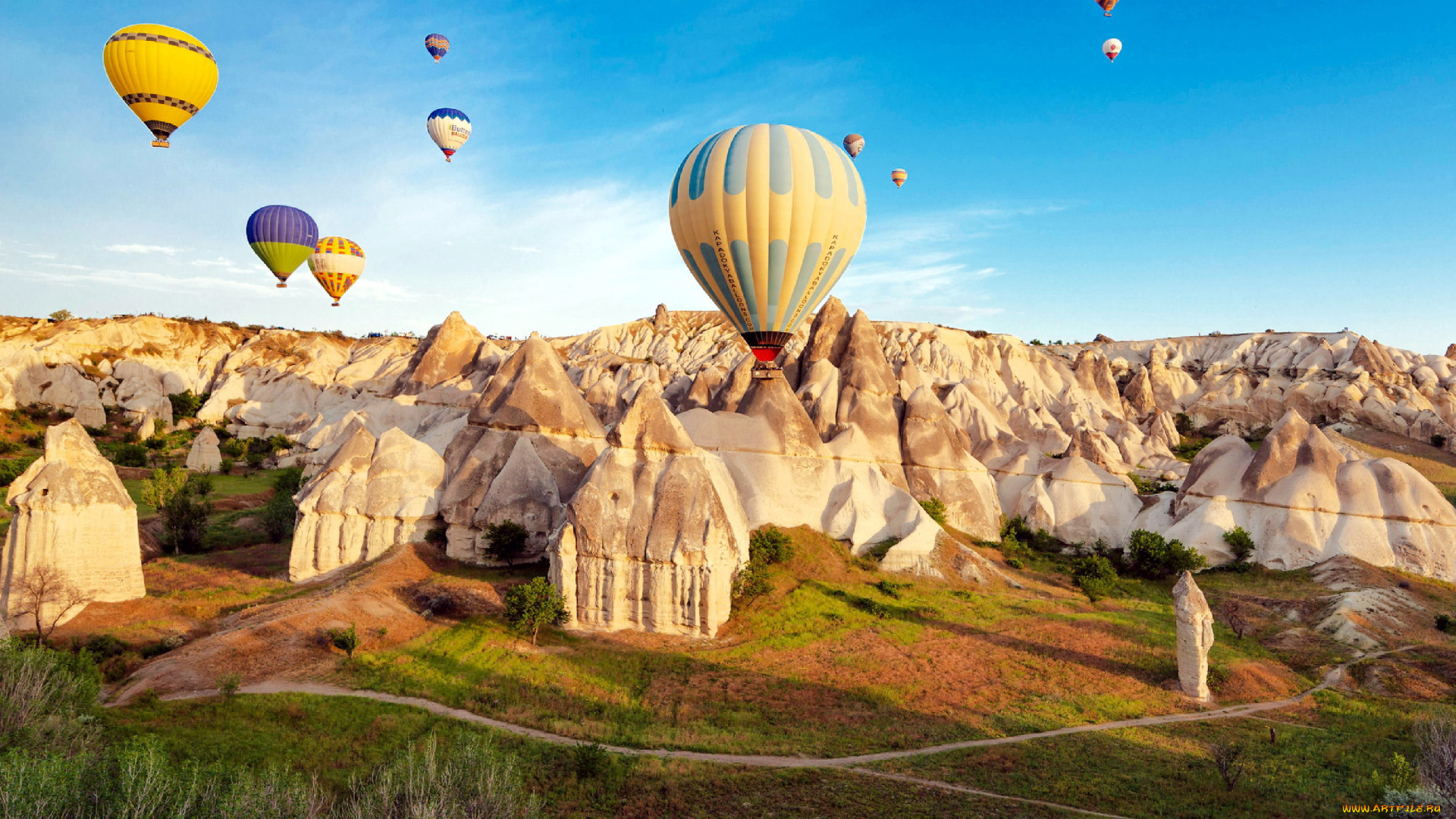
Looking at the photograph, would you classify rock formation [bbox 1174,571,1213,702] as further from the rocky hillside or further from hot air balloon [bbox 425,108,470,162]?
hot air balloon [bbox 425,108,470,162]

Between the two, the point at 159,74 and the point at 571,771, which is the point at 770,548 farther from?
the point at 159,74

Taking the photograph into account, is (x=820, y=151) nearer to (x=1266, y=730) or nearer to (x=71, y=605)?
(x=1266, y=730)

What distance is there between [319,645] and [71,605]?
32.1 ft

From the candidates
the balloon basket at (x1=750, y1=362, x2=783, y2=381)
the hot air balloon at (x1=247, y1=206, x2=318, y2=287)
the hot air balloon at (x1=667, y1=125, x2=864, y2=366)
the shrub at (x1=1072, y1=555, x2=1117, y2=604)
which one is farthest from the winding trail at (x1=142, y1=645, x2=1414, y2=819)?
the hot air balloon at (x1=247, y1=206, x2=318, y2=287)

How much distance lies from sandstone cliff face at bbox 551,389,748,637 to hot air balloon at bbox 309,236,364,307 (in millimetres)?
45990

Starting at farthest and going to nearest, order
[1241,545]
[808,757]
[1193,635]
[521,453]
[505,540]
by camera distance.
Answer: [1241,545]
[521,453]
[505,540]
[1193,635]
[808,757]

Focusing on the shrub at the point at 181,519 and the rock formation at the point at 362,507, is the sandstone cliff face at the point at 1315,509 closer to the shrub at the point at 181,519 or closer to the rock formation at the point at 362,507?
the rock formation at the point at 362,507

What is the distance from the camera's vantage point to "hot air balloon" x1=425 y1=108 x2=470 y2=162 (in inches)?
2344

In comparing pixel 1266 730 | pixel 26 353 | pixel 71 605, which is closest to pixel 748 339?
pixel 1266 730

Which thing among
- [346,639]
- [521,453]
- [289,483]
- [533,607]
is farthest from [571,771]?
[289,483]

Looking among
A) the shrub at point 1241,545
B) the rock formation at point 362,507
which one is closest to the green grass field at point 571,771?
the rock formation at point 362,507

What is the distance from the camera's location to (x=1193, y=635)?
24391 mm

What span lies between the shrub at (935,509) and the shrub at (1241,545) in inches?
555

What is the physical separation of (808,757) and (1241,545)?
1231 inches
